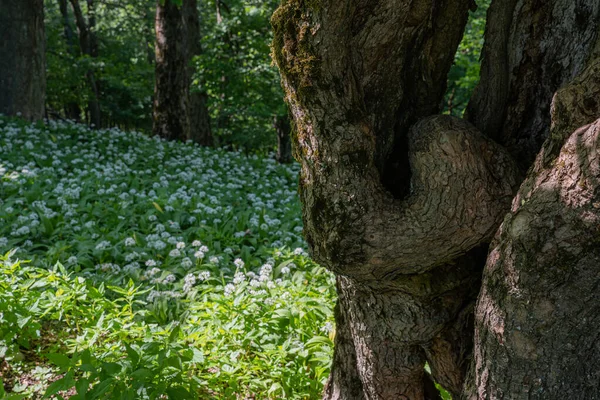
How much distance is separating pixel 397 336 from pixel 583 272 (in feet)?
3.04

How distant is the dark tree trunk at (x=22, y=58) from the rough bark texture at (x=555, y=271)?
1012 cm

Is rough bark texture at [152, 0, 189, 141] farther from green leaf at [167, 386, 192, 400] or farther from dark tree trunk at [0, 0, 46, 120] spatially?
green leaf at [167, 386, 192, 400]

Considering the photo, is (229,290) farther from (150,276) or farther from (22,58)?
(22,58)

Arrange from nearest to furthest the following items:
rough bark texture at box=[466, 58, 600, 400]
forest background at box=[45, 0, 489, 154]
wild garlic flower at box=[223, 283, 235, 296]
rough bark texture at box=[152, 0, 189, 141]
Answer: rough bark texture at box=[466, 58, 600, 400] < wild garlic flower at box=[223, 283, 235, 296] < rough bark texture at box=[152, 0, 189, 141] < forest background at box=[45, 0, 489, 154]

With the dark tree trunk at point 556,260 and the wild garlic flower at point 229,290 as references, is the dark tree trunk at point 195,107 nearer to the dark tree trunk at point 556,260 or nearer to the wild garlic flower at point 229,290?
the wild garlic flower at point 229,290

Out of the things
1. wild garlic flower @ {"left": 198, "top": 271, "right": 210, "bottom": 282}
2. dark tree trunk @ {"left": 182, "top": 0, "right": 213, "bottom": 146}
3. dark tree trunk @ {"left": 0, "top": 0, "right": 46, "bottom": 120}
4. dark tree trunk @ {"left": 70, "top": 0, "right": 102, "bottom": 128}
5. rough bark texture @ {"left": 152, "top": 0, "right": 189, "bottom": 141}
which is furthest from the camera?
dark tree trunk @ {"left": 70, "top": 0, "right": 102, "bottom": 128}

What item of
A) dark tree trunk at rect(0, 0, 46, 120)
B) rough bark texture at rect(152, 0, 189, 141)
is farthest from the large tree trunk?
rough bark texture at rect(152, 0, 189, 141)

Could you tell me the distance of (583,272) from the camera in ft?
5.28

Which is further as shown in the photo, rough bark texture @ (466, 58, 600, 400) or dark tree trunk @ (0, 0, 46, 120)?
dark tree trunk @ (0, 0, 46, 120)

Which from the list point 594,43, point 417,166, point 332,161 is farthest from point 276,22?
point 594,43

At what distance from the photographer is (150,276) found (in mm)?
4828

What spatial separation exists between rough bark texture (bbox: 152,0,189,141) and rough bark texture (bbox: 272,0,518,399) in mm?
9512

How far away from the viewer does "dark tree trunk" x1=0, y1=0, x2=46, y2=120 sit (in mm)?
9523

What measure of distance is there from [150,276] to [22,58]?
699 centimetres
